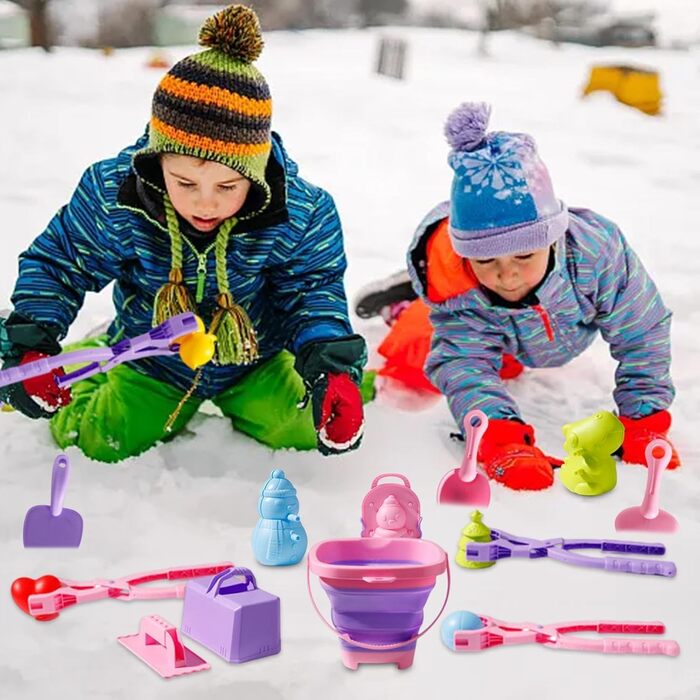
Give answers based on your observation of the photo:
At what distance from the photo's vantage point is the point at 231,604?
3.29ft

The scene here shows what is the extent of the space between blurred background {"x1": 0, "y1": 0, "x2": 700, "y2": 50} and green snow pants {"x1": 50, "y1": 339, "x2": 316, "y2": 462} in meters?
1.05

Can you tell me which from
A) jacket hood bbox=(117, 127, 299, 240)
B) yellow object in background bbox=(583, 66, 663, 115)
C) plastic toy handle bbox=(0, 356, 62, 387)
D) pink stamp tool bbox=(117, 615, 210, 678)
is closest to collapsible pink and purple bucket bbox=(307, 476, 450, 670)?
pink stamp tool bbox=(117, 615, 210, 678)

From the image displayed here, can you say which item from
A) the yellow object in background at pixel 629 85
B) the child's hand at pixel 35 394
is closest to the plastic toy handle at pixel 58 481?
the child's hand at pixel 35 394

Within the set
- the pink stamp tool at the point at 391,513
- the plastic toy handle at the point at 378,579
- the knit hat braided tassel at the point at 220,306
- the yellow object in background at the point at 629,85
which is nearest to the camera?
the plastic toy handle at the point at 378,579

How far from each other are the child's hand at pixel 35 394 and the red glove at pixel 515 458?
1.63 feet

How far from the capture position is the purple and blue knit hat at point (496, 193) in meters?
1.37

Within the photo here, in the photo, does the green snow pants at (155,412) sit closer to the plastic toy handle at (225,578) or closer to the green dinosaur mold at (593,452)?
the green dinosaur mold at (593,452)

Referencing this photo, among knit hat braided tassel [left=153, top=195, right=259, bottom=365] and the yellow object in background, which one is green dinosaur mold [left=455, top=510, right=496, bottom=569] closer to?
knit hat braided tassel [left=153, top=195, right=259, bottom=365]

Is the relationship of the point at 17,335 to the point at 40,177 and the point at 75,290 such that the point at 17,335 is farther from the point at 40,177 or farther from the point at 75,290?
the point at 40,177

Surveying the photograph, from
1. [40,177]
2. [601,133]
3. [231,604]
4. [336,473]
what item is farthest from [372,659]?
[601,133]

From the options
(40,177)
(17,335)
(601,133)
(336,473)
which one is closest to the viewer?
(17,335)

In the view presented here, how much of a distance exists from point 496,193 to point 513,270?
0.11 metres

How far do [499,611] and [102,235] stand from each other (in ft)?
2.09

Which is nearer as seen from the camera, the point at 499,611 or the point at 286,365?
the point at 499,611
